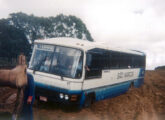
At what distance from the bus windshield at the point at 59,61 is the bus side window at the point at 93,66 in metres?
0.59

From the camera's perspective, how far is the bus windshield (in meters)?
9.55

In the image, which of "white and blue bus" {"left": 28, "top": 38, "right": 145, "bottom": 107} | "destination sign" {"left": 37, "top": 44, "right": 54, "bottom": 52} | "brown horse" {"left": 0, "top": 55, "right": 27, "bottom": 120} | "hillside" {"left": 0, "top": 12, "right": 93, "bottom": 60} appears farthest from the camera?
"hillside" {"left": 0, "top": 12, "right": 93, "bottom": 60}

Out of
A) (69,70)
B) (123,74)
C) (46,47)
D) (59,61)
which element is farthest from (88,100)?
(123,74)

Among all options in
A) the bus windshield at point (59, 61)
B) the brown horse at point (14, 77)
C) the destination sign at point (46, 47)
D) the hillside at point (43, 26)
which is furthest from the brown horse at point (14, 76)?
the hillside at point (43, 26)

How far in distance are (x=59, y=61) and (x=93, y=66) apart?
6.35 feet

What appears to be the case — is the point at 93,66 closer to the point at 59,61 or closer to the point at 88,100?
the point at 88,100

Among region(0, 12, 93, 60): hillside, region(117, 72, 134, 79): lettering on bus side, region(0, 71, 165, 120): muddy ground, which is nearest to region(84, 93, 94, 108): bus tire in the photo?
region(0, 71, 165, 120): muddy ground

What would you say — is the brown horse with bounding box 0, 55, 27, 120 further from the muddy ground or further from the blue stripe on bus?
the blue stripe on bus

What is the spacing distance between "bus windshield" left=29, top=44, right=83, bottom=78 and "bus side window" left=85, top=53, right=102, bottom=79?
0.59 metres

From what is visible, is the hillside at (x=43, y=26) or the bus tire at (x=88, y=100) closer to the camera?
the bus tire at (x=88, y=100)

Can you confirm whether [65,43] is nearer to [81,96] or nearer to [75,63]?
[75,63]

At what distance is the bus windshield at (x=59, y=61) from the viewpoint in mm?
9555

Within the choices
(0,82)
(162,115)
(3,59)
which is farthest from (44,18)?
(0,82)

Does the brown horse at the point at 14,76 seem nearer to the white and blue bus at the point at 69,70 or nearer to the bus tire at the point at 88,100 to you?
the white and blue bus at the point at 69,70
